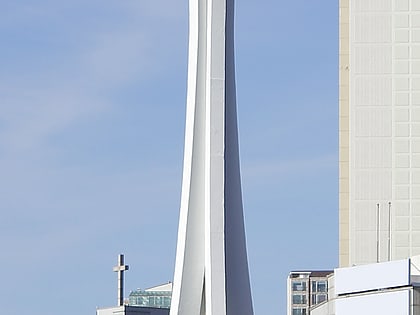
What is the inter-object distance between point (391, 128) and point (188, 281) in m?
52.8

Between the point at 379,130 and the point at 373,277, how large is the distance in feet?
107

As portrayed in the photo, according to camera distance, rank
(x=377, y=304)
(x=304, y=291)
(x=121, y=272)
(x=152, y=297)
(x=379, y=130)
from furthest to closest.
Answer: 1. (x=304, y=291)
2. (x=152, y=297)
3. (x=121, y=272)
4. (x=379, y=130)
5. (x=377, y=304)

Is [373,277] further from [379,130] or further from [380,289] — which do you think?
[379,130]

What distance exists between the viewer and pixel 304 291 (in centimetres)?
15362

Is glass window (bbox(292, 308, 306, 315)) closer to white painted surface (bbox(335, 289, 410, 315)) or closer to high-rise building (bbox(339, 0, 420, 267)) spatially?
high-rise building (bbox(339, 0, 420, 267))

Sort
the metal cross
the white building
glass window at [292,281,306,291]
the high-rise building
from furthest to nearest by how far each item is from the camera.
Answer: glass window at [292,281,306,291], the metal cross, the high-rise building, the white building

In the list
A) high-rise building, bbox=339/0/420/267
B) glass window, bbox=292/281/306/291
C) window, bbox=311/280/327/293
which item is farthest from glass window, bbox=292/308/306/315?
high-rise building, bbox=339/0/420/267

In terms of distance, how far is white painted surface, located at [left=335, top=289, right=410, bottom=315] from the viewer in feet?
167

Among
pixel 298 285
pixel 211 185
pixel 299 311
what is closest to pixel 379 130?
pixel 211 185

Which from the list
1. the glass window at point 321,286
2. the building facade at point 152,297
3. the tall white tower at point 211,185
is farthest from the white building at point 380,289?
the glass window at point 321,286

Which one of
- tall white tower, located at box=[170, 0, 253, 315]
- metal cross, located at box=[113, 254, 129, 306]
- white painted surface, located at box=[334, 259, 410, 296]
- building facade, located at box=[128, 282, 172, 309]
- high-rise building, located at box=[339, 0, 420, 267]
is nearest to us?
tall white tower, located at box=[170, 0, 253, 315]

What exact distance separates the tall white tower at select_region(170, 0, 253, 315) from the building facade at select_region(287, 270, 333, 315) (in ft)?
380

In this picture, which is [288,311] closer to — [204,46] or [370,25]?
[370,25]

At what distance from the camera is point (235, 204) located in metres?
34.3
